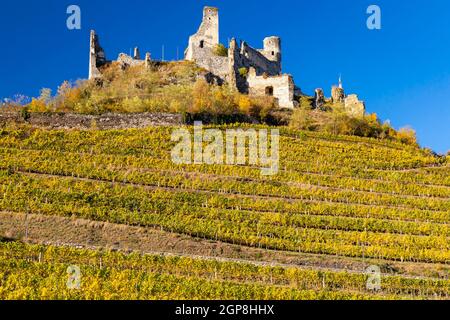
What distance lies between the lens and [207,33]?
59.8m

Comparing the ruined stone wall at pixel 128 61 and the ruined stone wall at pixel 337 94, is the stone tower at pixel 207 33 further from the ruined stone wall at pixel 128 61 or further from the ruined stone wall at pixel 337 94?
the ruined stone wall at pixel 337 94

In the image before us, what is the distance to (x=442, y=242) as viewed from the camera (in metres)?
34.1

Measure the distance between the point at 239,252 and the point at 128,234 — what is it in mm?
5052

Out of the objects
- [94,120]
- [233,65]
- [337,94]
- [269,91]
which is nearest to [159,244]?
[94,120]

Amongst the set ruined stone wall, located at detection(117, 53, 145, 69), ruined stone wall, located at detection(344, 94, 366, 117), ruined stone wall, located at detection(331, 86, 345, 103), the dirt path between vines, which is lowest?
the dirt path between vines

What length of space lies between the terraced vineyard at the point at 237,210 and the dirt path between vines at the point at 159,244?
204 mm

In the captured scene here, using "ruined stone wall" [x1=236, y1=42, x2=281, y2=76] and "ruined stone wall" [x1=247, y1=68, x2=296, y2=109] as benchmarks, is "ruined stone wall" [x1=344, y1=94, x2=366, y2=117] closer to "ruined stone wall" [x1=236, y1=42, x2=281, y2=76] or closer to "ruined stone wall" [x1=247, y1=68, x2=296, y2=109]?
"ruined stone wall" [x1=247, y1=68, x2=296, y2=109]

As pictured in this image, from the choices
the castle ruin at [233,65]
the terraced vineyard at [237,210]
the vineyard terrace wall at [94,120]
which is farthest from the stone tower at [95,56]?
the terraced vineyard at [237,210]

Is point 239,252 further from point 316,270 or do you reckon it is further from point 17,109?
point 17,109

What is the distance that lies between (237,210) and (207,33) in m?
26.8

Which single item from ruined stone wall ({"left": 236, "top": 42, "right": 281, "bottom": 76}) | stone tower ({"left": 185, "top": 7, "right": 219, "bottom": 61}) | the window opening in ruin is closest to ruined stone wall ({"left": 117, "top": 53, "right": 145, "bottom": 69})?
stone tower ({"left": 185, "top": 7, "right": 219, "bottom": 61})

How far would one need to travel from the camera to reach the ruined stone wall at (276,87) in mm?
54469

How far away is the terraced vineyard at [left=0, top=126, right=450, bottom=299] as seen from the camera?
27.5 metres
